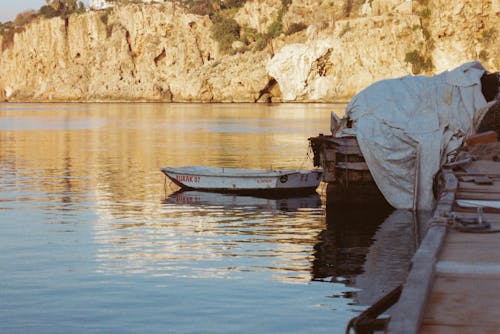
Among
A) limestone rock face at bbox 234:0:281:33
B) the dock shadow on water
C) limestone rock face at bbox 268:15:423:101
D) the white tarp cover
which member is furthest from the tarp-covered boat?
limestone rock face at bbox 234:0:281:33

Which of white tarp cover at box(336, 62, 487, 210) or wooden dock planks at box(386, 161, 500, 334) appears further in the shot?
white tarp cover at box(336, 62, 487, 210)

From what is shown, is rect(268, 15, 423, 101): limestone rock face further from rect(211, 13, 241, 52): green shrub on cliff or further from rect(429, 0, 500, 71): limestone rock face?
rect(211, 13, 241, 52): green shrub on cliff

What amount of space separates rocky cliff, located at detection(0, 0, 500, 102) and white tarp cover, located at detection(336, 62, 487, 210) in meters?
95.2

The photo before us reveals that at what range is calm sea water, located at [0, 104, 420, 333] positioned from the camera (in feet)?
47.5

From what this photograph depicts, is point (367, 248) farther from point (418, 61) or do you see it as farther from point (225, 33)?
point (225, 33)

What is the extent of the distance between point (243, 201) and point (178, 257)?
37.8 feet

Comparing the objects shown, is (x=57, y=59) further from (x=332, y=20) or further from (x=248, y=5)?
(x=332, y=20)

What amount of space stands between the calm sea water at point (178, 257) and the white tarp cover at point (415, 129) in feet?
3.91

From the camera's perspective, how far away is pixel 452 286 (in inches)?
316

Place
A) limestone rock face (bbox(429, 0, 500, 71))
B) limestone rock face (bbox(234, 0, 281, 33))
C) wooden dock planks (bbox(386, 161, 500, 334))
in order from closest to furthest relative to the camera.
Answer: wooden dock planks (bbox(386, 161, 500, 334)), limestone rock face (bbox(429, 0, 500, 71)), limestone rock face (bbox(234, 0, 281, 33))

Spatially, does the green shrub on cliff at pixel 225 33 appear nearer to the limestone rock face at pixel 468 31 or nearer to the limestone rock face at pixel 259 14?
the limestone rock face at pixel 259 14

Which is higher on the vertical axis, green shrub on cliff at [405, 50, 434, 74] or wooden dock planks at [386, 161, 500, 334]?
green shrub on cliff at [405, 50, 434, 74]

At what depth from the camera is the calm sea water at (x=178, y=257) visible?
47.5ft

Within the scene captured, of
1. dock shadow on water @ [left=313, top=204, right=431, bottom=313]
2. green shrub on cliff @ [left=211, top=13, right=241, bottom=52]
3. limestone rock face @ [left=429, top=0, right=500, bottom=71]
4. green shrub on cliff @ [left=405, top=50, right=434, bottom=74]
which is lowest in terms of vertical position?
dock shadow on water @ [left=313, top=204, right=431, bottom=313]
